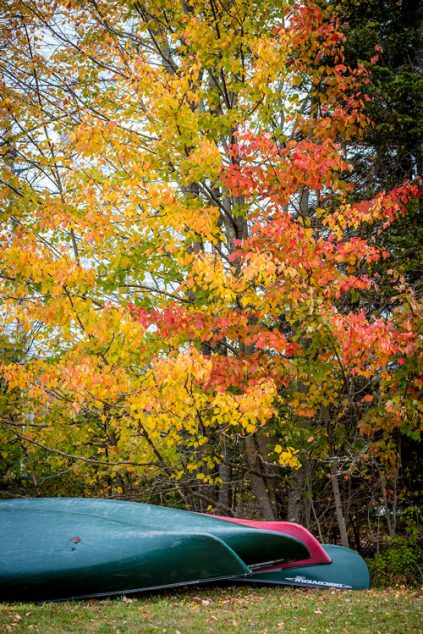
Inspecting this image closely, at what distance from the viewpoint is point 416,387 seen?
25.5ft

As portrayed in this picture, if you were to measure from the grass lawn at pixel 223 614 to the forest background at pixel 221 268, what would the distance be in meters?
1.73

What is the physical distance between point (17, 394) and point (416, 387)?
5535 millimetres

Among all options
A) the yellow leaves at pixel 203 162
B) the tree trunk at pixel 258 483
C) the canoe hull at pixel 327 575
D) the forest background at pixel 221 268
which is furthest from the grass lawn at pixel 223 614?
the yellow leaves at pixel 203 162

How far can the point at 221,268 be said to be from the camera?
7.10 metres

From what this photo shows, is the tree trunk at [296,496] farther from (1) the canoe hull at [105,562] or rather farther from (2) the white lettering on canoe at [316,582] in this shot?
(1) the canoe hull at [105,562]

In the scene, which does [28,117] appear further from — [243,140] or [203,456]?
[203,456]

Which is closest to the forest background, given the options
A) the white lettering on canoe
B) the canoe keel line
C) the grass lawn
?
the canoe keel line

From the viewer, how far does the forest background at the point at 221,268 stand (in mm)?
7094

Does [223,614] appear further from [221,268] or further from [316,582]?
[221,268]

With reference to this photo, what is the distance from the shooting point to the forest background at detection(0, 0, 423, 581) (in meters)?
7.09

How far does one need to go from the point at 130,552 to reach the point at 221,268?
2.99 m

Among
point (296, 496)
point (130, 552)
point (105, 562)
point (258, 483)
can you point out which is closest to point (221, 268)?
point (130, 552)

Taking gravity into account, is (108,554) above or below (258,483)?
below

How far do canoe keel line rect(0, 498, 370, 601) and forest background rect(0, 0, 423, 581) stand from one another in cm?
102
